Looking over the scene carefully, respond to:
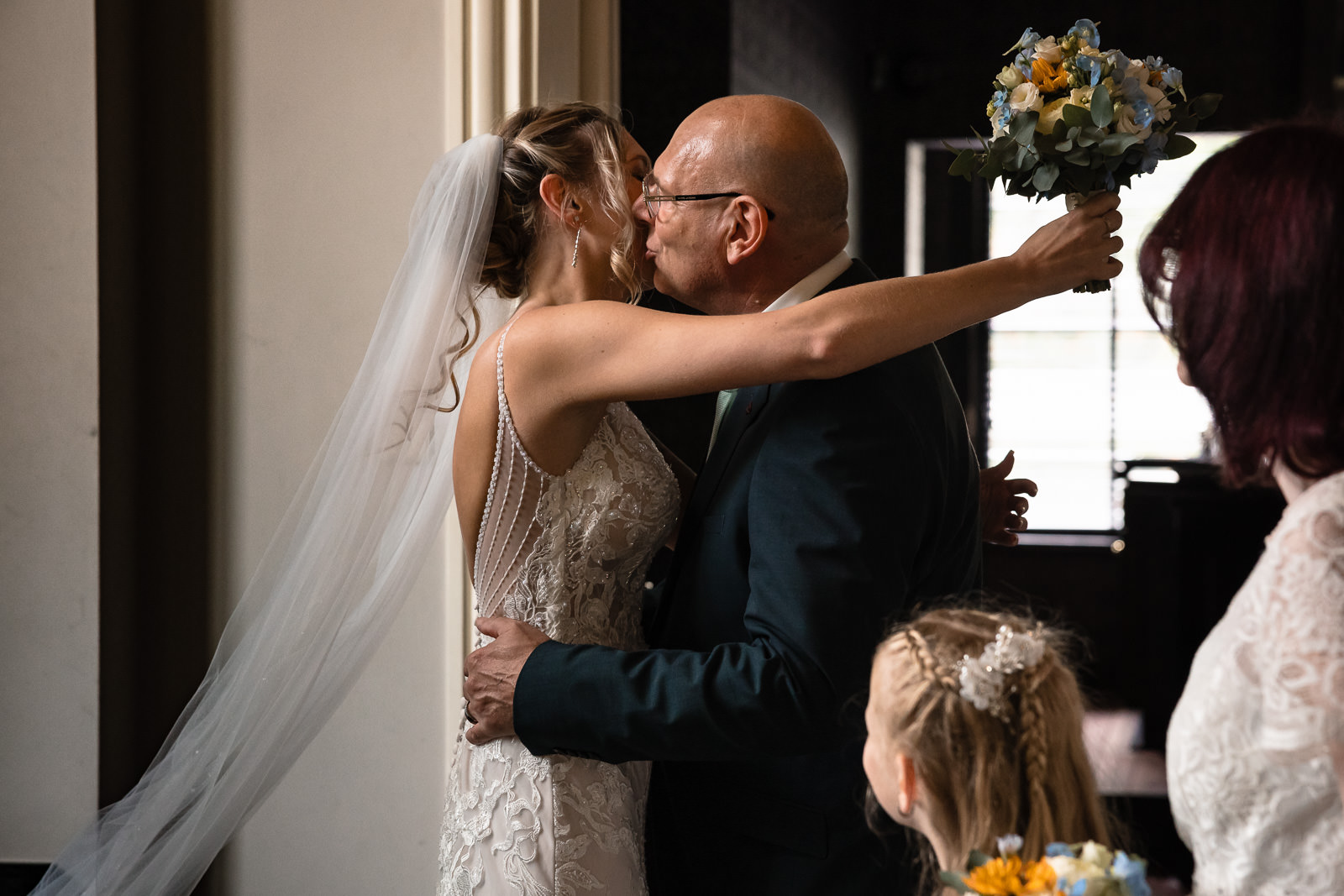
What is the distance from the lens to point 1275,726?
1.06 meters

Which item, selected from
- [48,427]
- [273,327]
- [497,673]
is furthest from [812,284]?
[48,427]

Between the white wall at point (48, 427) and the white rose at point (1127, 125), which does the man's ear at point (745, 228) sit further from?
the white wall at point (48, 427)

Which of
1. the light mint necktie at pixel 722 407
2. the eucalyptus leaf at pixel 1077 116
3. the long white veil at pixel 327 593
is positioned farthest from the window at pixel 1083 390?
the eucalyptus leaf at pixel 1077 116

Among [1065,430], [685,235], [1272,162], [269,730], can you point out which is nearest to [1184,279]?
[1272,162]

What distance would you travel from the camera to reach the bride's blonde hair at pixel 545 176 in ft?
6.23

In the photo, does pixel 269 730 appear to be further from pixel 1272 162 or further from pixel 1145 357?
pixel 1145 357

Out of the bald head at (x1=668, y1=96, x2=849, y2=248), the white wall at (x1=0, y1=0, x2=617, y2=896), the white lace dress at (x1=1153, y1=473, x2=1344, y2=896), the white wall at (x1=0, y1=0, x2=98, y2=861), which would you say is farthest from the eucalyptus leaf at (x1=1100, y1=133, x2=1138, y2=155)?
the white wall at (x1=0, y1=0, x2=98, y2=861)

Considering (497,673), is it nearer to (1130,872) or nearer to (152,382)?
(1130,872)

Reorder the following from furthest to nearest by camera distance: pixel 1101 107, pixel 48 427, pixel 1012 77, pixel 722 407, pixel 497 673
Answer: pixel 48 427, pixel 722 407, pixel 497 673, pixel 1012 77, pixel 1101 107

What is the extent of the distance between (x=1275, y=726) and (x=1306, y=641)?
88 mm

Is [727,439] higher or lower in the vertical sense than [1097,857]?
higher

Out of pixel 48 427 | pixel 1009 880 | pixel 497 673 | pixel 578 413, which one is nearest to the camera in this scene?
pixel 1009 880

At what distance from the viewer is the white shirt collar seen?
5.45 feet

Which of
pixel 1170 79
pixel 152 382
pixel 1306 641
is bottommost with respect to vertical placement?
pixel 1306 641
